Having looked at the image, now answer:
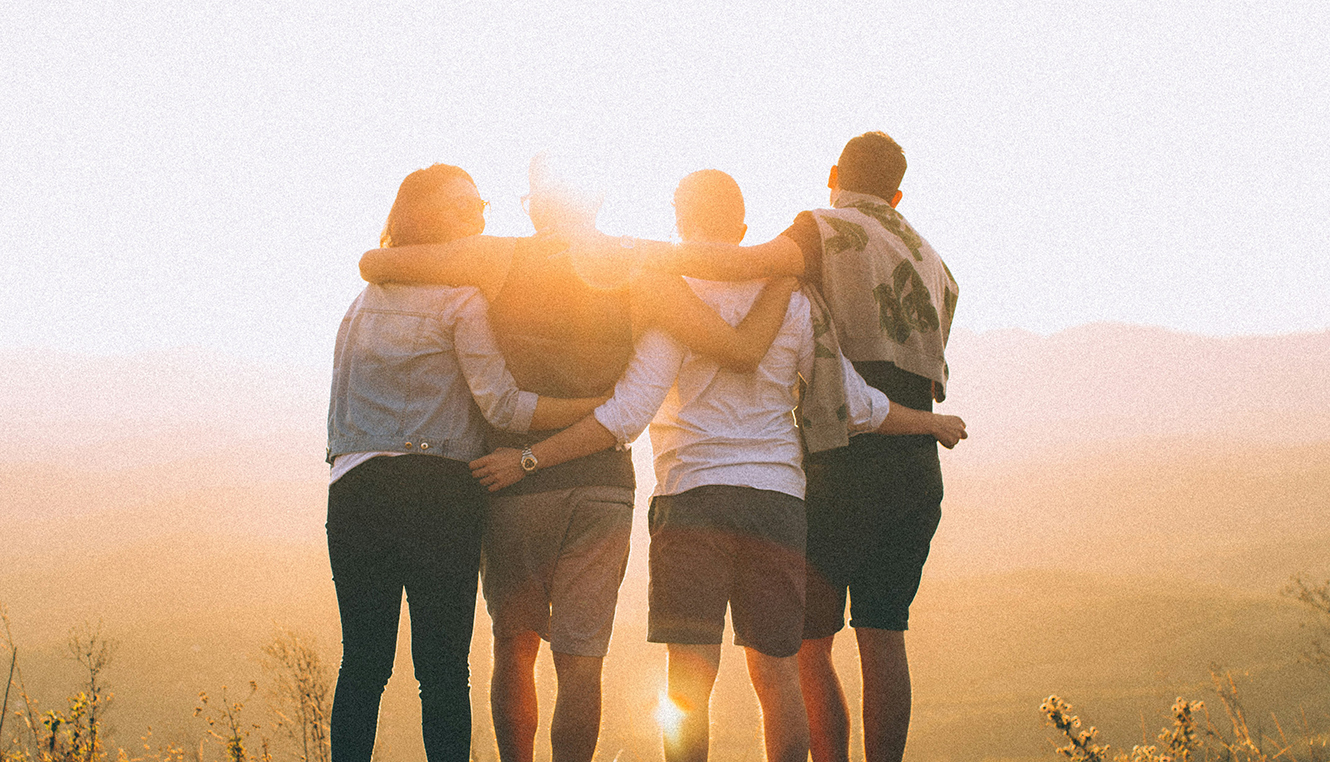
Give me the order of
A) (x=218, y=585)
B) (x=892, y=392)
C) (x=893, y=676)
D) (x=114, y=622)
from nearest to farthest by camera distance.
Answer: (x=893, y=676)
(x=892, y=392)
(x=114, y=622)
(x=218, y=585)

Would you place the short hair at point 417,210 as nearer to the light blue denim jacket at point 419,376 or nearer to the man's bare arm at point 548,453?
the light blue denim jacket at point 419,376

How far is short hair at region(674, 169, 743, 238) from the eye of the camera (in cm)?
286

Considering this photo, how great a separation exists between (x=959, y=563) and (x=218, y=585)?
53710 millimetres

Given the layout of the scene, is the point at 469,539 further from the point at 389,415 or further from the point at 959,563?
the point at 959,563

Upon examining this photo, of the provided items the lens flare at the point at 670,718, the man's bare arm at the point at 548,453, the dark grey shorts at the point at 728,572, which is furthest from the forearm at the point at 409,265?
the lens flare at the point at 670,718

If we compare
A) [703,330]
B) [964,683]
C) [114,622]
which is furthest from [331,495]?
[114,622]

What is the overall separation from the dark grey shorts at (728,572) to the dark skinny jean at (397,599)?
62cm

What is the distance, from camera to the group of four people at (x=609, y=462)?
252 centimetres

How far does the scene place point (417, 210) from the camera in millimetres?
2768

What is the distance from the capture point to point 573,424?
107 inches

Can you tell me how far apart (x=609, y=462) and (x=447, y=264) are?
833 millimetres

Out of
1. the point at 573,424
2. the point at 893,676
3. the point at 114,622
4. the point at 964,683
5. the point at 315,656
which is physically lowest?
the point at 964,683

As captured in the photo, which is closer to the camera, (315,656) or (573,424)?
(573,424)

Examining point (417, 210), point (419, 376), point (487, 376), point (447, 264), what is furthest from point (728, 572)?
point (417, 210)
